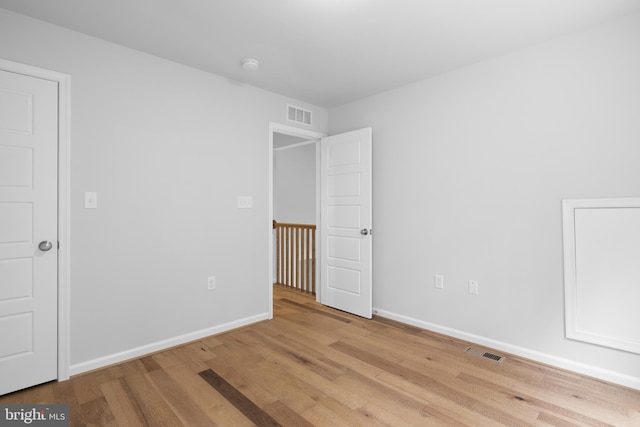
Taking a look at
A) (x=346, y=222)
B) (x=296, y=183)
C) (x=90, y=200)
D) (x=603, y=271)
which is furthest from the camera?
(x=296, y=183)

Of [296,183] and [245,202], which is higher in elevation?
[296,183]

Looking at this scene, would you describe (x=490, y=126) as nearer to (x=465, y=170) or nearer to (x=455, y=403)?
(x=465, y=170)

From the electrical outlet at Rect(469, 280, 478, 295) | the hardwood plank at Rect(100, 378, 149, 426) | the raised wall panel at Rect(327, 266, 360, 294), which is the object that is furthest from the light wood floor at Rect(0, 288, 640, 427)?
the raised wall panel at Rect(327, 266, 360, 294)

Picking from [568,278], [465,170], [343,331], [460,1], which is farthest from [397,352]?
[460,1]

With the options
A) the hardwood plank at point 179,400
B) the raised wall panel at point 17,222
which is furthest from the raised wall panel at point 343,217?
the raised wall panel at point 17,222

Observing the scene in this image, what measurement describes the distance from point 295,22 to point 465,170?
1.86 m

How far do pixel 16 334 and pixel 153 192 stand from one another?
1259 mm

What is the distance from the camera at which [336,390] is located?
212 cm

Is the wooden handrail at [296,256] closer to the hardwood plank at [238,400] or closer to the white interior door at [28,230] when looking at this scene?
the hardwood plank at [238,400]

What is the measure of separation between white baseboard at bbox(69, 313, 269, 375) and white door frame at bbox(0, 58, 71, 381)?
12cm

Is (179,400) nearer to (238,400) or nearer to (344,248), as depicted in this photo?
(238,400)

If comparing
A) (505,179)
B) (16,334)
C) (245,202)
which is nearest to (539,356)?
(505,179)

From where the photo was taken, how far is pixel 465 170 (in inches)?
116

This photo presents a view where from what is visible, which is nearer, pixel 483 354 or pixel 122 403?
pixel 122 403
